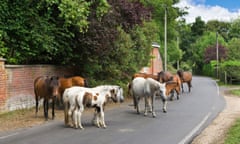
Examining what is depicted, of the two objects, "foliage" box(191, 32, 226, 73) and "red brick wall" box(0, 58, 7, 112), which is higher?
"foliage" box(191, 32, 226, 73)

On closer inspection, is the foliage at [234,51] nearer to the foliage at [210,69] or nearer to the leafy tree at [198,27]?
the foliage at [210,69]

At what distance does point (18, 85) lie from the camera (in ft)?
59.7

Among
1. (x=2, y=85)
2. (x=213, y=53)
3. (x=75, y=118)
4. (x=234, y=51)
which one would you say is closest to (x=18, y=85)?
(x=2, y=85)

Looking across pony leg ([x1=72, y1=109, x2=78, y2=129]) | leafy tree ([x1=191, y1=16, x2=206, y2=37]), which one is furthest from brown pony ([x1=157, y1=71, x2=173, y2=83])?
leafy tree ([x1=191, y1=16, x2=206, y2=37])

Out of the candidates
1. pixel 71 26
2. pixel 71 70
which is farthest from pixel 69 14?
pixel 71 70

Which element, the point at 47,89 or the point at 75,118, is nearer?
the point at 75,118

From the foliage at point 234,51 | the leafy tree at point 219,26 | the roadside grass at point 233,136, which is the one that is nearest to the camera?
the roadside grass at point 233,136

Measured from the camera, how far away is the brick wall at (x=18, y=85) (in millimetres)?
16984

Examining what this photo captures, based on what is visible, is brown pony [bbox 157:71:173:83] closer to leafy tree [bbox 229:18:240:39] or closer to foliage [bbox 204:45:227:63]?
foliage [bbox 204:45:227:63]

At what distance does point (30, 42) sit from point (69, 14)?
2463mm

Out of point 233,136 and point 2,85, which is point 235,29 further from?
point 233,136

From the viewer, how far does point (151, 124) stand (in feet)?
49.4

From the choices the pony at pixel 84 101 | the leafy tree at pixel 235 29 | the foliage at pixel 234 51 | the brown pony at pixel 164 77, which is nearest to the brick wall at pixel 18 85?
the pony at pixel 84 101

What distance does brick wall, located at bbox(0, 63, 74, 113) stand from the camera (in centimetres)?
1698
